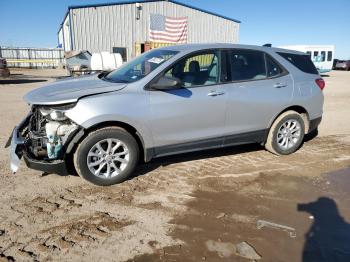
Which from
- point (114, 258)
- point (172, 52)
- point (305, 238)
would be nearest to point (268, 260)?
point (305, 238)

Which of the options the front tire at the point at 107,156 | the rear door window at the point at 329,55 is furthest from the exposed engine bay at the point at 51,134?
the rear door window at the point at 329,55

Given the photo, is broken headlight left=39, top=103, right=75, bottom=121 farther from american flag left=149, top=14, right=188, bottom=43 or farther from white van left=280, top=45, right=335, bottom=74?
white van left=280, top=45, right=335, bottom=74

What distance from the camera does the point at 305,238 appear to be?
3.45 m

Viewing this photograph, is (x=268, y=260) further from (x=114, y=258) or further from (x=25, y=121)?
(x=25, y=121)

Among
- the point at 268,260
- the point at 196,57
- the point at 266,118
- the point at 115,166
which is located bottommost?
the point at 268,260

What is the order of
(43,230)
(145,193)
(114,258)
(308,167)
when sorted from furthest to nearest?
1. (308,167)
2. (145,193)
3. (43,230)
4. (114,258)

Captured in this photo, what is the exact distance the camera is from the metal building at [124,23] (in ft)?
83.0

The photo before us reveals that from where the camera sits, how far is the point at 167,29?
28.5 meters

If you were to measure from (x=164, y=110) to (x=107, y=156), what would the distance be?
3.18 ft

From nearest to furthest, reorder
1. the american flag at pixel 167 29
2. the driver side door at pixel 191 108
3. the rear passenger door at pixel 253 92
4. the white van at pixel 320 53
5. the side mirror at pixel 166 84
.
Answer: the side mirror at pixel 166 84
the driver side door at pixel 191 108
the rear passenger door at pixel 253 92
the white van at pixel 320 53
the american flag at pixel 167 29

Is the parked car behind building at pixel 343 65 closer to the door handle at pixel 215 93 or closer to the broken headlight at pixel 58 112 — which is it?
the door handle at pixel 215 93

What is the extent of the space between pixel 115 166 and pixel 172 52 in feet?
6.14

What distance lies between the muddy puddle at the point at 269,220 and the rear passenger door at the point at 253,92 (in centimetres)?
86

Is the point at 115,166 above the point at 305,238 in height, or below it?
above
